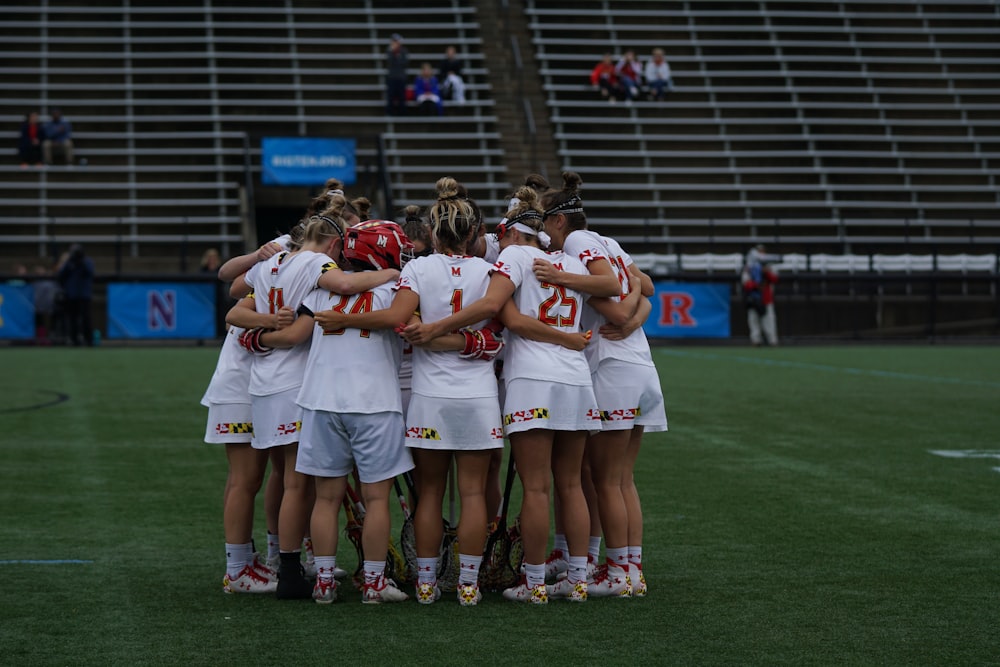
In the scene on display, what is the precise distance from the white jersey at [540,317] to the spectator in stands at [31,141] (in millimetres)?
24415

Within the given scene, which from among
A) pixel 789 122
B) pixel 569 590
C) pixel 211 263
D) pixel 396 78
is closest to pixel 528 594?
pixel 569 590

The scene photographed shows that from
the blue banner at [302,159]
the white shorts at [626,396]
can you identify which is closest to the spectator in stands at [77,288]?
the blue banner at [302,159]

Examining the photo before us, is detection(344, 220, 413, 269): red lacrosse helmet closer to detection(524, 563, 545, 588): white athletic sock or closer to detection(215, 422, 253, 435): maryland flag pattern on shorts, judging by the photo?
detection(215, 422, 253, 435): maryland flag pattern on shorts

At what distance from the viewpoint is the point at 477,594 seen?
6195 mm

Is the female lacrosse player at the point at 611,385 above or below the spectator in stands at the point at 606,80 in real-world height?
below

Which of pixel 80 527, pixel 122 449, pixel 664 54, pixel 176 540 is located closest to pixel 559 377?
pixel 176 540

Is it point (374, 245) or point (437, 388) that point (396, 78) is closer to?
point (374, 245)

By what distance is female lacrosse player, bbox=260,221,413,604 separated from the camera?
6062 millimetres

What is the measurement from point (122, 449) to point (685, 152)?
22.3 meters

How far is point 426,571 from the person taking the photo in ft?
20.4

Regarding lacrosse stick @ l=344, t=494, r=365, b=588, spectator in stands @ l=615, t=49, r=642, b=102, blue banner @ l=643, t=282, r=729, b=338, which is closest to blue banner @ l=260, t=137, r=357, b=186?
spectator in stands @ l=615, t=49, r=642, b=102

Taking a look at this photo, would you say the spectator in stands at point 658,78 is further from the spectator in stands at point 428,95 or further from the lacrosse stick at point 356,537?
the lacrosse stick at point 356,537

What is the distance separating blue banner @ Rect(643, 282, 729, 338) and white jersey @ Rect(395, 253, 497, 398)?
1891 centimetres

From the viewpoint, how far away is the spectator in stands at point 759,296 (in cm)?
2438
